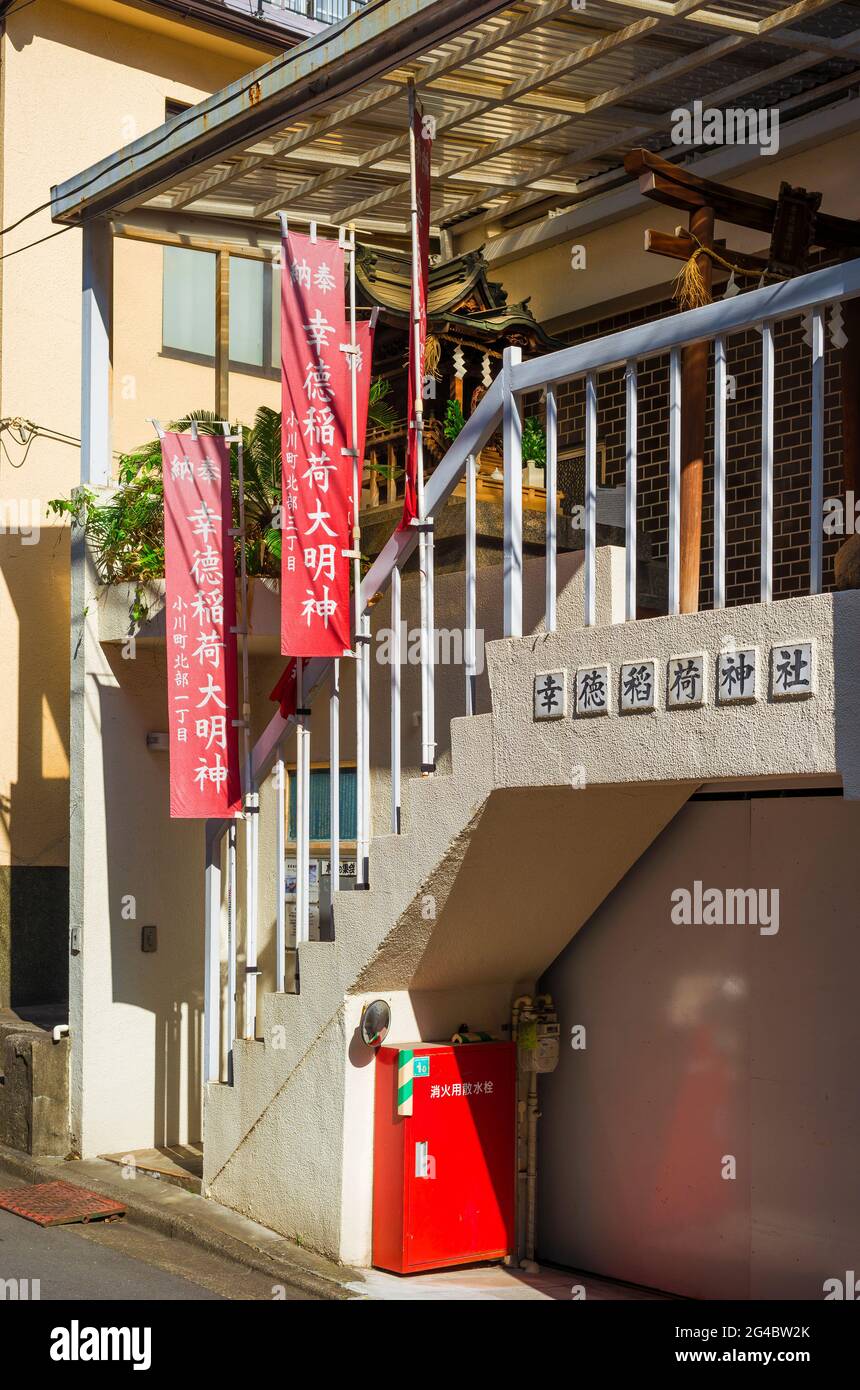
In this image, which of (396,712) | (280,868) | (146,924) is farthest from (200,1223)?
(396,712)

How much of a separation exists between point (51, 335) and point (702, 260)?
27.7 ft

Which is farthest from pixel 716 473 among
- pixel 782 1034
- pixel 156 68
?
pixel 156 68

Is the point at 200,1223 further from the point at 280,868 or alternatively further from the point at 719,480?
the point at 719,480

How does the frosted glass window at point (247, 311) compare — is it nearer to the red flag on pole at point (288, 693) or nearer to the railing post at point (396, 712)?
the red flag on pole at point (288, 693)

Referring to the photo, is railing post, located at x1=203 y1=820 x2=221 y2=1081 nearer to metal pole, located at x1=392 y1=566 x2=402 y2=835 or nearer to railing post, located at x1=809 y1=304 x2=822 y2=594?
metal pole, located at x1=392 y1=566 x2=402 y2=835

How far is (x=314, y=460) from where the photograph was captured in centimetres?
946

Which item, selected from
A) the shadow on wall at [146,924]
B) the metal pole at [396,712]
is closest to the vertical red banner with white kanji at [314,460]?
the metal pole at [396,712]

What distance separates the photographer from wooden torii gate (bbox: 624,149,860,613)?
812 cm

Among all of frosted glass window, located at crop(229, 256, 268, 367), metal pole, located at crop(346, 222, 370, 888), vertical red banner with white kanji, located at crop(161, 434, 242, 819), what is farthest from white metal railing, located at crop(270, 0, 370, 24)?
metal pole, located at crop(346, 222, 370, 888)

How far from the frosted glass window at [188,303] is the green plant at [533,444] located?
6.66 m

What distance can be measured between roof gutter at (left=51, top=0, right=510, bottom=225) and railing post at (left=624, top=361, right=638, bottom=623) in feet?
8.73

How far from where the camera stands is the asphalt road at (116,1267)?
8.80 m

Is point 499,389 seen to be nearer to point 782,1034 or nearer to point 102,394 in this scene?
point 782,1034
